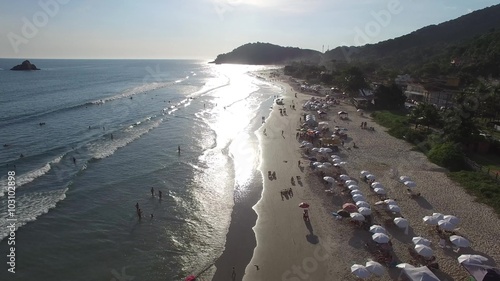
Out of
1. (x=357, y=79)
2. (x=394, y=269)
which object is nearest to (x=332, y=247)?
(x=394, y=269)

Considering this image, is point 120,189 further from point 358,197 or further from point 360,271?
point 360,271

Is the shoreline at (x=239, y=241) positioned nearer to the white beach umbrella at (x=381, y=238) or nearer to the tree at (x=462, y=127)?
the white beach umbrella at (x=381, y=238)

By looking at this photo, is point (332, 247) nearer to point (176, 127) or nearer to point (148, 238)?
point (148, 238)

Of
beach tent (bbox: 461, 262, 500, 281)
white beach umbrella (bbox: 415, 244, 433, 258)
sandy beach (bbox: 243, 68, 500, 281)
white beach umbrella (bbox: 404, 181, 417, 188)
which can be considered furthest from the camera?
white beach umbrella (bbox: 404, 181, 417, 188)

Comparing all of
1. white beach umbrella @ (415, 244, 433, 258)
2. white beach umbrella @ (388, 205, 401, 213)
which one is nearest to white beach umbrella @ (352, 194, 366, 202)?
white beach umbrella @ (388, 205, 401, 213)

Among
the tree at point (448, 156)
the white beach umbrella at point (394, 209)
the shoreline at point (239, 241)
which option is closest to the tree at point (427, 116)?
the tree at point (448, 156)

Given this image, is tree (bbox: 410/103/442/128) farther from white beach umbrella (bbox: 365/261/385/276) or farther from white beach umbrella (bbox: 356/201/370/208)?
white beach umbrella (bbox: 365/261/385/276)

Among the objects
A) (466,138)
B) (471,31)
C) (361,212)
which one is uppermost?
(471,31)
